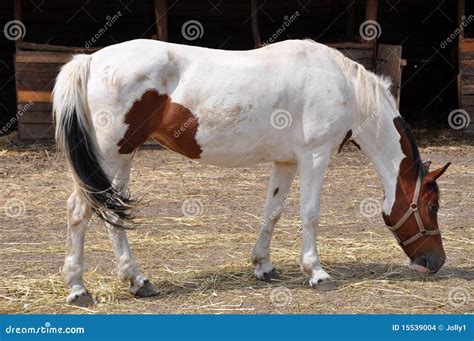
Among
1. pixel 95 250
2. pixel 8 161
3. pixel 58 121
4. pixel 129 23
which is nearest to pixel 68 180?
pixel 8 161

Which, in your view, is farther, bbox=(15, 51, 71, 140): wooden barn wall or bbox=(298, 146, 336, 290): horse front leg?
bbox=(15, 51, 71, 140): wooden barn wall

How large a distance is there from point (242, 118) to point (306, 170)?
0.59m

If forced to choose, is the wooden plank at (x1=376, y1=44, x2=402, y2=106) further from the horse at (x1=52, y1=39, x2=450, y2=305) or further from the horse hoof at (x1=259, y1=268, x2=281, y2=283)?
the horse hoof at (x1=259, y1=268, x2=281, y2=283)

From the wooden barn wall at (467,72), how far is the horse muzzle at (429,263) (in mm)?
7213

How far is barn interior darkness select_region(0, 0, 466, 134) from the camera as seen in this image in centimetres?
1427

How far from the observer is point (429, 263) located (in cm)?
583

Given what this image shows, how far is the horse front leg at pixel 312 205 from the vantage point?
5.68 m

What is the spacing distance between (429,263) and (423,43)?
10.3 meters

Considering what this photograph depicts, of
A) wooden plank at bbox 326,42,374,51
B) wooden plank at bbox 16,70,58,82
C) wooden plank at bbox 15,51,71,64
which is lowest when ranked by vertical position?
wooden plank at bbox 16,70,58,82

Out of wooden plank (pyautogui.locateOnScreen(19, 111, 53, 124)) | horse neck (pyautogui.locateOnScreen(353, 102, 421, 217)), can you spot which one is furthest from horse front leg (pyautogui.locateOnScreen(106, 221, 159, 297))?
wooden plank (pyautogui.locateOnScreen(19, 111, 53, 124))

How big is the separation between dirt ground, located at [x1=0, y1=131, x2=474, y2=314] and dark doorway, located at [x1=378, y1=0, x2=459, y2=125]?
419 centimetres

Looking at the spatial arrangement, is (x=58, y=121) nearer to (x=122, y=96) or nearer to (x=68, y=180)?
(x=122, y=96)

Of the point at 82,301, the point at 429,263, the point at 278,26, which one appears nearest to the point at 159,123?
the point at 82,301

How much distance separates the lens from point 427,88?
15234mm
